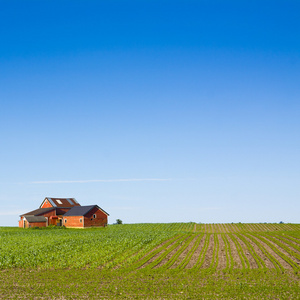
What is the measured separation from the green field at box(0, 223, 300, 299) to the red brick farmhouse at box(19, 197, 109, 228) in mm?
45285

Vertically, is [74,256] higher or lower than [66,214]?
lower

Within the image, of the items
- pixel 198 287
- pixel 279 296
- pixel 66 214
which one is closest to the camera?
pixel 279 296

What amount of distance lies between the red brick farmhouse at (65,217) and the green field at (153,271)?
45.3 meters

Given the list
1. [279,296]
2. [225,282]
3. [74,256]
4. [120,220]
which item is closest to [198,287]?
[225,282]

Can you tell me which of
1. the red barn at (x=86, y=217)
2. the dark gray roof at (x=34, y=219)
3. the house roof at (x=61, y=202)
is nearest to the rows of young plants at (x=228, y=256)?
the red barn at (x=86, y=217)

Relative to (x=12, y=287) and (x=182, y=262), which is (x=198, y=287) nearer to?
(x=182, y=262)

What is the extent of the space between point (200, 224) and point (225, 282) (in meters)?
73.4

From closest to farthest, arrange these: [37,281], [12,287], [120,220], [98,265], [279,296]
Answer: [279,296]
[12,287]
[37,281]
[98,265]
[120,220]

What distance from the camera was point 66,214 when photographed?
92125 millimetres

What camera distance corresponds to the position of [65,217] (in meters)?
92.0

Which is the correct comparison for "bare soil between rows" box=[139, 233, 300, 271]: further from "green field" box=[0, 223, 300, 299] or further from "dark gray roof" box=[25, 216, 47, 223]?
"dark gray roof" box=[25, 216, 47, 223]

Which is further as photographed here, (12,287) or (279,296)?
(12,287)

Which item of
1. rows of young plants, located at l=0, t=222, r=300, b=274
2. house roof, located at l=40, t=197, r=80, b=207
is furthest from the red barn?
rows of young plants, located at l=0, t=222, r=300, b=274

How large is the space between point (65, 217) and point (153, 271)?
6821cm
